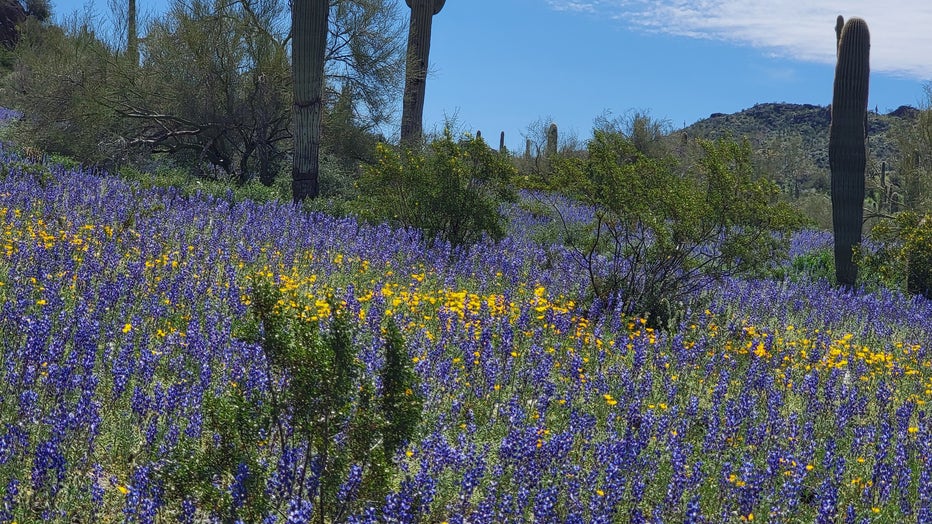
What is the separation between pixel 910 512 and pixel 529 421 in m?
2.08

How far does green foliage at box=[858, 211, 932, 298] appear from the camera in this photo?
11.7 m

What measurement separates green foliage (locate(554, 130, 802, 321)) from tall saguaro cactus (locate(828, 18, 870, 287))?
6879mm

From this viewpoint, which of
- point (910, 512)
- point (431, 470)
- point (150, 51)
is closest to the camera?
point (431, 470)

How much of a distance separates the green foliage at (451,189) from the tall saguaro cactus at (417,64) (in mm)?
5452

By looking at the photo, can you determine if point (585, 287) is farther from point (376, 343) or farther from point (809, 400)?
point (376, 343)

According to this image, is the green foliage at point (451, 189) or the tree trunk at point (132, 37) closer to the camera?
the green foliage at point (451, 189)

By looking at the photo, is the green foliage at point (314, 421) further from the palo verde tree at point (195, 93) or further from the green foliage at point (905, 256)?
the palo verde tree at point (195, 93)

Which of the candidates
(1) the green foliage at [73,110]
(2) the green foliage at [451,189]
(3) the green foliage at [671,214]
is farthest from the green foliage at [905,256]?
(1) the green foliage at [73,110]

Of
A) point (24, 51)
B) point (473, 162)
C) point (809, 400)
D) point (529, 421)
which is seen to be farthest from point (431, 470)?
point (24, 51)

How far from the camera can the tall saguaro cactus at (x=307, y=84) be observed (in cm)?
1371

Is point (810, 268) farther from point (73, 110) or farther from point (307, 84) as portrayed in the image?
point (73, 110)

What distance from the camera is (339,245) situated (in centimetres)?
933

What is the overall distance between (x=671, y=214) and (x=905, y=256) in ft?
19.1

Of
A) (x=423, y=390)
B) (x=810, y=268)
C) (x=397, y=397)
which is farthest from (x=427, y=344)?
(x=810, y=268)
